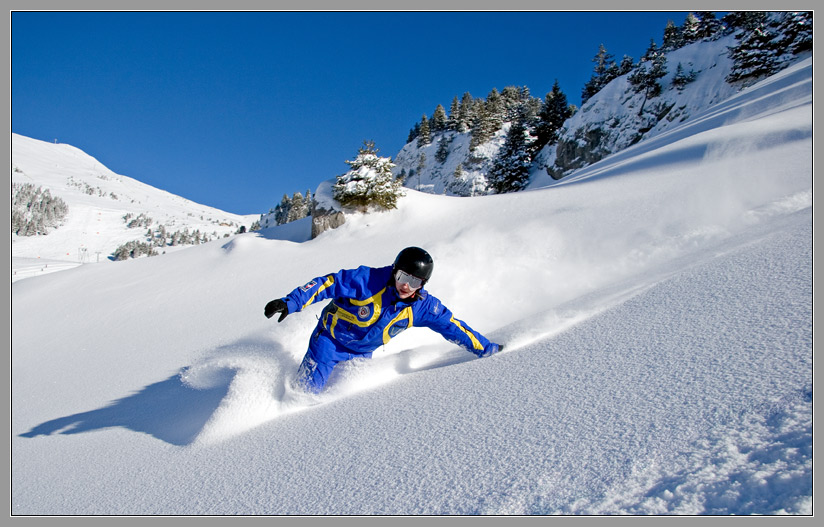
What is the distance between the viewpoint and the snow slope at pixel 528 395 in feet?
5.41

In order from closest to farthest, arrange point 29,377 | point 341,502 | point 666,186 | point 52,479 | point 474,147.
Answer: point 341,502 → point 52,479 → point 29,377 → point 666,186 → point 474,147

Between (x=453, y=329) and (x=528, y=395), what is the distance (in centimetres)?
150

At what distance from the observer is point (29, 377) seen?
5.89 meters

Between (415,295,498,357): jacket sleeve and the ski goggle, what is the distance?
0.27 meters

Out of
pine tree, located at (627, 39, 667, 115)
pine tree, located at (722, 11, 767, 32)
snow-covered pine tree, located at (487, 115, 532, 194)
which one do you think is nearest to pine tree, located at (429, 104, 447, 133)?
snow-covered pine tree, located at (487, 115, 532, 194)

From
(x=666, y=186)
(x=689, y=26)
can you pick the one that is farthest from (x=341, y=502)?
(x=689, y=26)

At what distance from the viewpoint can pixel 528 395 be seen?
240 cm

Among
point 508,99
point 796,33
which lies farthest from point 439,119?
point 796,33

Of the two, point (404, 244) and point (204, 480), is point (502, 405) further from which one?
point (404, 244)

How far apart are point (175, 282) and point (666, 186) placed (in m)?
10.2

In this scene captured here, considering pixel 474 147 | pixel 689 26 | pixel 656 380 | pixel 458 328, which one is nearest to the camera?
pixel 656 380

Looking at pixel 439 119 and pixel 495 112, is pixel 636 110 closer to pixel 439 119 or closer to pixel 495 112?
pixel 495 112

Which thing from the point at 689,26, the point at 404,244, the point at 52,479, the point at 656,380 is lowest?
the point at 52,479

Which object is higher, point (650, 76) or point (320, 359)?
point (650, 76)
